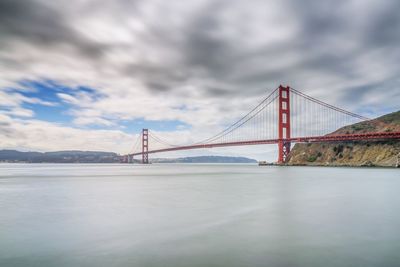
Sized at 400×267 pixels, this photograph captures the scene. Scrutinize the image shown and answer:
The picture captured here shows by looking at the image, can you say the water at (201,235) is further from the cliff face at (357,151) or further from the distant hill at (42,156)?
the distant hill at (42,156)

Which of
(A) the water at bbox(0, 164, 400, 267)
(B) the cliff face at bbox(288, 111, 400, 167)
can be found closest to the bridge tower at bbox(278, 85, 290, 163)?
(B) the cliff face at bbox(288, 111, 400, 167)

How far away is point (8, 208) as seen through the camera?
1058cm

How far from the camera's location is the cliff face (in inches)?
1908

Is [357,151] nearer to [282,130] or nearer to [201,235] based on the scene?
[282,130]

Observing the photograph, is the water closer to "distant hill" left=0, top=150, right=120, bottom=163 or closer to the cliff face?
the cliff face

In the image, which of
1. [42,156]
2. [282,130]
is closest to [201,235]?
[282,130]

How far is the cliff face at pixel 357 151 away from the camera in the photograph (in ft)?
159

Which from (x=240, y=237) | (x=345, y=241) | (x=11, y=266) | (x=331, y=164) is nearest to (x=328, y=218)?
(x=345, y=241)

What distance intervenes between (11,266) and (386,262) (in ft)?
21.1

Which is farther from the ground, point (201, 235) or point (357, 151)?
point (357, 151)

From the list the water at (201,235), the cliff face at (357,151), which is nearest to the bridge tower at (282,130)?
the cliff face at (357,151)

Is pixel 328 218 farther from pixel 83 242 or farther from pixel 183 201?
pixel 83 242

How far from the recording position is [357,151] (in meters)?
55.8

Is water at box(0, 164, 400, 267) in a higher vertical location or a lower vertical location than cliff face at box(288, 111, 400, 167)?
lower
